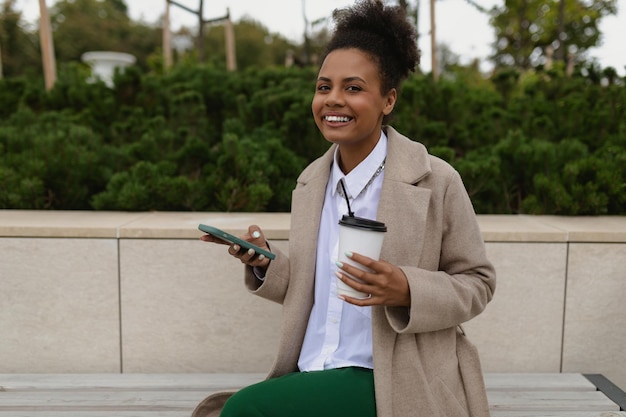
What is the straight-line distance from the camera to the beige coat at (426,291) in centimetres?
151

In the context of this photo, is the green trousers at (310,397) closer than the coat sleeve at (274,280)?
Yes

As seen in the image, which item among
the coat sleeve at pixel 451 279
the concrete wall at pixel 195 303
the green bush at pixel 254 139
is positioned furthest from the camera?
the green bush at pixel 254 139

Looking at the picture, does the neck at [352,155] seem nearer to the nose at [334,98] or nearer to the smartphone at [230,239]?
the nose at [334,98]

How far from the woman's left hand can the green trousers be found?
29cm

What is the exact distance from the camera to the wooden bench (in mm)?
2180

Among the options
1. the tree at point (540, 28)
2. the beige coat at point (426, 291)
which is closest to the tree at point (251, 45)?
the tree at point (540, 28)

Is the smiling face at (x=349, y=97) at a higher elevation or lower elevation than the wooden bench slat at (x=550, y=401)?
higher

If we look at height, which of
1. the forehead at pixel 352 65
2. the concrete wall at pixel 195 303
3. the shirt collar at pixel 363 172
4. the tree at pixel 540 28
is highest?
the tree at pixel 540 28

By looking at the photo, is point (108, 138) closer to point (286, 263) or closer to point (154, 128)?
point (154, 128)

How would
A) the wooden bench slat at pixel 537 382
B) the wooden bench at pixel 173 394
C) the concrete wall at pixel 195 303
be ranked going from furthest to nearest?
the concrete wall at pixel 195 303, the wooden bench slat at pixel 537 382, the wooden bench at pixel 173 394

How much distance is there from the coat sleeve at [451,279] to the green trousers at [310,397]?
0.22 m

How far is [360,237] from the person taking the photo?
1.30m

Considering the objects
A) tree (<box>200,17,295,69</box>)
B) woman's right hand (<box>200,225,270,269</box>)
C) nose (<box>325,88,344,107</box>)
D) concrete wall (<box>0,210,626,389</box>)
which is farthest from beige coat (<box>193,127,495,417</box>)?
tree (<box>200,17,295,69</box>)

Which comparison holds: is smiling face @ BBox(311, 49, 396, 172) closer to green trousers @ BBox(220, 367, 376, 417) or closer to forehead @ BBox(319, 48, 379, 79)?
forehead @ BBox(319, 48, 379, 79)
